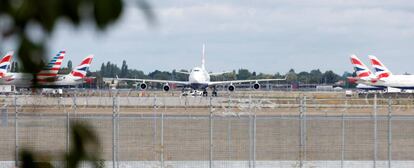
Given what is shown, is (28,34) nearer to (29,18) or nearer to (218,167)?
(29,18)

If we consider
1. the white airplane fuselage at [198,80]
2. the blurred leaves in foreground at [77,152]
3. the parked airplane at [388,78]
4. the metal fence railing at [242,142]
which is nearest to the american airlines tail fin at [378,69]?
the parked airplane at [388,78]

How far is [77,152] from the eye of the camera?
263 cm

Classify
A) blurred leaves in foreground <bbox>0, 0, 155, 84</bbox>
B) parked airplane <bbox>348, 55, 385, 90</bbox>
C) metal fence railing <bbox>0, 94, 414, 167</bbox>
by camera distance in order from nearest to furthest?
blurred leaves in foreground <bbox>0, 0, 155, 84</bbox> → metal fence railing <bbox>0, 94, 414, 167</bbox> → parked airplane <bbox>348, 55, 385, 90</bbox>

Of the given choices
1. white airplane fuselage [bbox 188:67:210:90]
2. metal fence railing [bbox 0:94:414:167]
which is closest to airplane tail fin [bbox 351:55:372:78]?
white airplane fuselage [bbox 188:67:210:90]

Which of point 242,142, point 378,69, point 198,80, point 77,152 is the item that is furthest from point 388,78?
point 77,152

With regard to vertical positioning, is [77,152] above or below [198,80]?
above

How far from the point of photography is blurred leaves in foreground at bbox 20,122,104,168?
2.59 meters

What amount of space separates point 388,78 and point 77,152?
86.5 meters

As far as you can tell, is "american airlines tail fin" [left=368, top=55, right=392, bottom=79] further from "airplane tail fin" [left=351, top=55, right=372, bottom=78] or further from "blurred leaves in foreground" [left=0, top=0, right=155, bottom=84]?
"blurred leaves in foreground" [left=0, top=0, right=155, bottom=84]

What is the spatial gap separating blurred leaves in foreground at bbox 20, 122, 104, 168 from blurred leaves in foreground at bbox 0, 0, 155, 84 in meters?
0.24

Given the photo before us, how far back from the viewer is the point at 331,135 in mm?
35031

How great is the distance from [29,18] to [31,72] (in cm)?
22

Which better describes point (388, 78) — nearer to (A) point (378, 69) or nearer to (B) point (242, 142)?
(A) point (378, 69)

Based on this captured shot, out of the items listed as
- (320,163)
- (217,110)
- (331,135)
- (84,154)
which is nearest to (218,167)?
(320,163)
